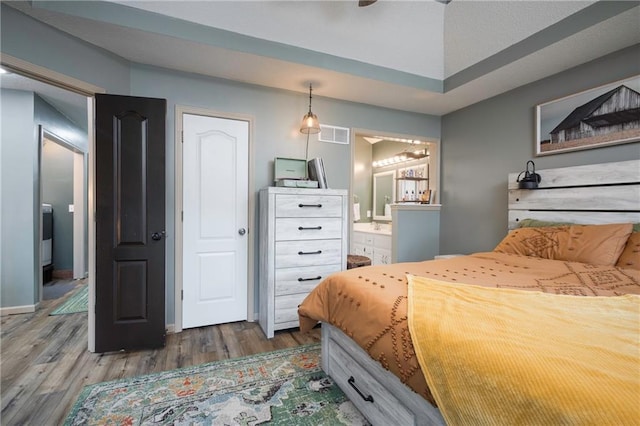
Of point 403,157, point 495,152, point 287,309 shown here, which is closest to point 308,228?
point 287,309

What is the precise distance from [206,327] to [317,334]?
1.09 meters

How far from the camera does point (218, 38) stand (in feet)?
7.75

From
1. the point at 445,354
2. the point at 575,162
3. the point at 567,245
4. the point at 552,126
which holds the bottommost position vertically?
the point at 445,354

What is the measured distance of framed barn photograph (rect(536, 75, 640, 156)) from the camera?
227cm

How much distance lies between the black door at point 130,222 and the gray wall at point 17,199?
1.77 metres

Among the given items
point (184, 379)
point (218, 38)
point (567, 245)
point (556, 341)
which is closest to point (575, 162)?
point (567, 245)

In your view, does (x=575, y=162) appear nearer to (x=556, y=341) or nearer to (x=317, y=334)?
(x=556, y=341)

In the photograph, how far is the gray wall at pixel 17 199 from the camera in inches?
127

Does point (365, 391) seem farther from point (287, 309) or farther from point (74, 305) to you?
point (74, 305)

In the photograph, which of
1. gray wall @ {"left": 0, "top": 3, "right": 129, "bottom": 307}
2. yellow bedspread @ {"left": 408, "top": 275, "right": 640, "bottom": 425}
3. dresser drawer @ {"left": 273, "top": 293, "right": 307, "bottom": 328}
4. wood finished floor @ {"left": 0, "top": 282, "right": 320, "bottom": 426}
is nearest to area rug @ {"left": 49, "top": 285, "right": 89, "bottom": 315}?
wood finished floor @ {"left": 0, "top": 282, "right": 320, "bottom": 426}

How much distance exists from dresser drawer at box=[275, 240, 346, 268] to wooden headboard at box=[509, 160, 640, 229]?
5.97 feet

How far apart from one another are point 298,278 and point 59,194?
4.79m

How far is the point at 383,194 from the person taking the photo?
5.21 m

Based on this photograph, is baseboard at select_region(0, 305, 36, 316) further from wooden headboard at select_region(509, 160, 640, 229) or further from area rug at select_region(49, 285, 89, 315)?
wooden headboard at select_region(509, 160, 640, 229)
